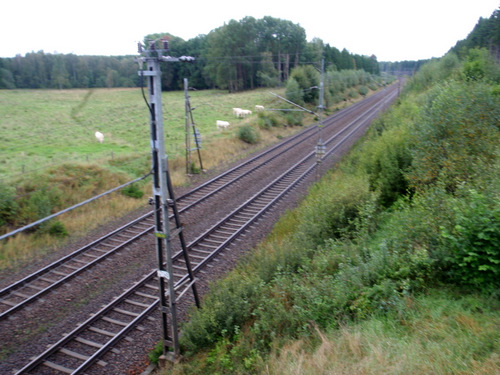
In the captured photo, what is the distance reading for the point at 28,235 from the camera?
12.7 metres

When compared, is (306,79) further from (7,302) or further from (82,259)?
(7,302)

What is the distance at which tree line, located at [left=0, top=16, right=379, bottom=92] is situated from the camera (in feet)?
141

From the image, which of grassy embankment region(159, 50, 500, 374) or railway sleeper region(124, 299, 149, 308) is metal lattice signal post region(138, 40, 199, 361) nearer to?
grassy embankment region(159, 50, 500, 374)

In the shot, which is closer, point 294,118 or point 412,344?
point 412,344

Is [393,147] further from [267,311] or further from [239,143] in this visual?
[239,143]

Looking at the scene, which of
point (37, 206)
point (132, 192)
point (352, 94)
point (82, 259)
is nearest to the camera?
point (82, 259)

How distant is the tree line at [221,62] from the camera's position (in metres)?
42.9

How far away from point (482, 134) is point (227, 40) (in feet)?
187

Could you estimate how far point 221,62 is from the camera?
65.1 meters

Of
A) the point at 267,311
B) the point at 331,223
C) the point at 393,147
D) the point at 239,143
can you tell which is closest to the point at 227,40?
the point at 239,143

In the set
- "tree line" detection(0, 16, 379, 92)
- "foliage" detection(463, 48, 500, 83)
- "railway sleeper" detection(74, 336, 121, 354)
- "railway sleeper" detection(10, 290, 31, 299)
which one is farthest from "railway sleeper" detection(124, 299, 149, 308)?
"tree line" detection(0, 16, 379, 92)

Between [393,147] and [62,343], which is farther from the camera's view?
[393,147]

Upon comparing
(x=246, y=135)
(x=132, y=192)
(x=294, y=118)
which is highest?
(x=294, y=118)

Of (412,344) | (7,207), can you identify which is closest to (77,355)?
(412,344)
